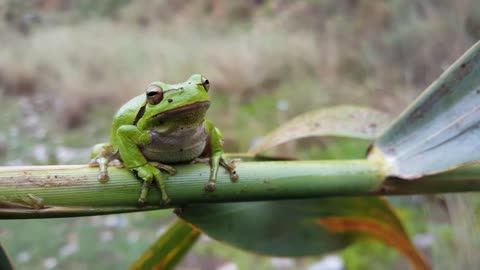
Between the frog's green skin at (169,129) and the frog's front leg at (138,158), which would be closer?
the frog's front leg at (138,158)

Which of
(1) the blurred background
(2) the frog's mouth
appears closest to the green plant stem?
(2) the frog's mouth

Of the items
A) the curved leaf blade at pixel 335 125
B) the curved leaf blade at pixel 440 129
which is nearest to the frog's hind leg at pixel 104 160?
the curved leaf blade at pixel 335 125

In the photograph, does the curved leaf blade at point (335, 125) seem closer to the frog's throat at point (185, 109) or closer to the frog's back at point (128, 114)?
the frog's throat at point (185, 109)

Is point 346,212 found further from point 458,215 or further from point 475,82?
point 458,215

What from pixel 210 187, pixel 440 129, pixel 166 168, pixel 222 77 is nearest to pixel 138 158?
pixel 166 168

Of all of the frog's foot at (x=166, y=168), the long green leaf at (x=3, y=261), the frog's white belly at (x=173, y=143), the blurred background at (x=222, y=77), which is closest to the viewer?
the long green leaf at (x=3, y=261)

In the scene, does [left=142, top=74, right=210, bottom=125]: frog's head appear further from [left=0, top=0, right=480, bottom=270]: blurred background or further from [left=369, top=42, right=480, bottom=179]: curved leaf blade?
[left=0, top=0, right=480, bottom=270]: blurred background

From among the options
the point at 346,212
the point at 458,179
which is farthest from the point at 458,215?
the point at 458,179
